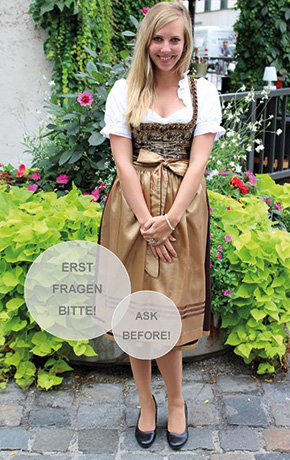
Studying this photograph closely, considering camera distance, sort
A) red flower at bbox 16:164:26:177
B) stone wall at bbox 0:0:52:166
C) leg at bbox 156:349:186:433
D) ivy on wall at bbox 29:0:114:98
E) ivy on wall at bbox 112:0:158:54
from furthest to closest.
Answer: ivy on wall at bbox 112:0:158:54
stone wall at bbox 0:0:52:166
ivy on wall at bbox 29:0:114:98
red flower at bbox 16:164:26:177
leg at bbox 156:349:186:433

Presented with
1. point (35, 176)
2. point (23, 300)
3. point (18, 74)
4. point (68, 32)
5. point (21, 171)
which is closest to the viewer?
point (23, 300)

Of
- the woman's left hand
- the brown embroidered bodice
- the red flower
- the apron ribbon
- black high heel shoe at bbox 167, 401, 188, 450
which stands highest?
the brown embroidered bodice

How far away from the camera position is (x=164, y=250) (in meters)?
2.13

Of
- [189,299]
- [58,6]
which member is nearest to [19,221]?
[189,299]

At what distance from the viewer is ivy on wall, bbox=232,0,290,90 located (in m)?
6.40

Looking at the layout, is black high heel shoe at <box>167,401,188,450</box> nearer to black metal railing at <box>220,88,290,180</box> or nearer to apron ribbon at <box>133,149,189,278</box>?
apron ribbon at <box>133,149,189,278</box>

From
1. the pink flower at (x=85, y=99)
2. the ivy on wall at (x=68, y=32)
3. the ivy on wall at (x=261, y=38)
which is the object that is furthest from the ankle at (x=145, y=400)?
the ivy on wall at (x=261, y=38)

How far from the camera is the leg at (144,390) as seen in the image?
7.77ft

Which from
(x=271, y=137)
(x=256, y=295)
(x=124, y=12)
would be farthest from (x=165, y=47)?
(x=124, y=12)

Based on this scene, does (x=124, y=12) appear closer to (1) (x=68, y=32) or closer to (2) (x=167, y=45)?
(1) (x=68, y=32)

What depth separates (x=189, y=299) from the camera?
2219mm

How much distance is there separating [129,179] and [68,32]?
11.6 ft

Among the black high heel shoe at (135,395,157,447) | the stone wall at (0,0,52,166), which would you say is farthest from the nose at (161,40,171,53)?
the stone wall at (0,0,52,166)

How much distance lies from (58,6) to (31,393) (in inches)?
140
